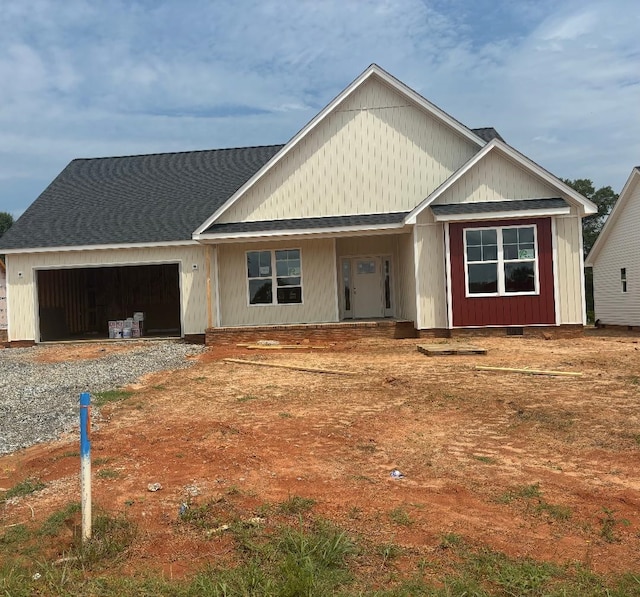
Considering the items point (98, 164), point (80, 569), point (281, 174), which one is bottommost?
point (80, 569)

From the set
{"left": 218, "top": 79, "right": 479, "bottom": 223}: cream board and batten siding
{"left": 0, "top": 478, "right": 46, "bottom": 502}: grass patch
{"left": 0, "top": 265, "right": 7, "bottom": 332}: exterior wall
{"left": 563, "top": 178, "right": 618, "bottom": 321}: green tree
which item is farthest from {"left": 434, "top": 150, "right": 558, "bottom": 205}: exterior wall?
{"left": 563, "top": 178, "right": 618, "bottom": 321}: green tree

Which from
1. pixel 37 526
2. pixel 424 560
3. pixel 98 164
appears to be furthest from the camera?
pixel 98 164

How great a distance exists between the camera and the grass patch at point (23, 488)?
5078 millimetres

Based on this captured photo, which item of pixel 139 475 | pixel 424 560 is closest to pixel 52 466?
pixel 139 475

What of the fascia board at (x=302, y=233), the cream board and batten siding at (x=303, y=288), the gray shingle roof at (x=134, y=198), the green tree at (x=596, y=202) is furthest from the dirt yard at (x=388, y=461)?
the green tree at (x=596, y=202)

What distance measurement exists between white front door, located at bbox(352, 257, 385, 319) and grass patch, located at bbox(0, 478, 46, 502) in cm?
1441

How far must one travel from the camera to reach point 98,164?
24.5m

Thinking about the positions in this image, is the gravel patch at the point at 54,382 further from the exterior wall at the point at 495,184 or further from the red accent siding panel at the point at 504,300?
the exterior wall at the point at 495,184

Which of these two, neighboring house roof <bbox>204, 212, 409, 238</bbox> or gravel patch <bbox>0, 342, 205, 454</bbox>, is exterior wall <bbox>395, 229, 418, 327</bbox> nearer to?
neighboring house roof <bbox>204, 212, 409, 238</bbox>

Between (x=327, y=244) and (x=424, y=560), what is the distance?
48.7 feet

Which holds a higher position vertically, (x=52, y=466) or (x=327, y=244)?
(x=327, y=244)

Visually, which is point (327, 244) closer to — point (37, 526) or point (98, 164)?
point (98, 164)

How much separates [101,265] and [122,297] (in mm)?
6629

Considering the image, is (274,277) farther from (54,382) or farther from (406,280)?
(54,382)
